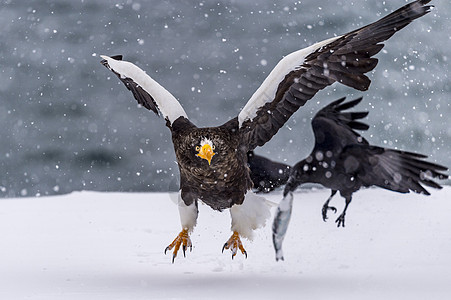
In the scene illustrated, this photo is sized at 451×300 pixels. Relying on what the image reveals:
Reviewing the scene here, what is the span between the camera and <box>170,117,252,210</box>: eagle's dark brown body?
10.4 feet

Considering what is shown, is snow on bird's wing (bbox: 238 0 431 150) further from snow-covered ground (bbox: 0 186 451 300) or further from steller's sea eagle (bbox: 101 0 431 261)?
snow-covered ground (bbox: 0 186 451 300)

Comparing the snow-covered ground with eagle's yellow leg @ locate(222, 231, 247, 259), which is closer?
the snow-covered ground

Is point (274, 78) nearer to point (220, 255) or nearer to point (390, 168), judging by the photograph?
point (390, 168)

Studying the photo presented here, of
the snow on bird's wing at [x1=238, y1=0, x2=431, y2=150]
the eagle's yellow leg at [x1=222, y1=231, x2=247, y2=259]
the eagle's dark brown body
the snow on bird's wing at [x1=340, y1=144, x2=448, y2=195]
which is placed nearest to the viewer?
the snow on bird's wing at [x1=238, y1=0, x2=431, y2=150]

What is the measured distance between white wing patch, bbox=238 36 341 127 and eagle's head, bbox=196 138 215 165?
1.14 feet

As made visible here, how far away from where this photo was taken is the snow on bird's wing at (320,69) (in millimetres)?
2996

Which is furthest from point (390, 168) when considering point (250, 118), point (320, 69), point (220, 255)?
point (220, 255)

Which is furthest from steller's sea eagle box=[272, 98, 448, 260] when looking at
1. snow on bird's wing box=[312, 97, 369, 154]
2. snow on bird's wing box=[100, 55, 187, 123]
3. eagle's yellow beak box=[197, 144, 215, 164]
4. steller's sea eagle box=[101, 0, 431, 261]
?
snow on bird's wing box=[100, 55, 187, 123]

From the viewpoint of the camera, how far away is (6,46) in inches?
290

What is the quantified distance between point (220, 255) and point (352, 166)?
104cm

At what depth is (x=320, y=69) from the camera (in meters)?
3.20

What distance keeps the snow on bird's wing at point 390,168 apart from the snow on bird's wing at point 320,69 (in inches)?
19.2

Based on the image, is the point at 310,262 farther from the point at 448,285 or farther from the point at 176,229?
the point at 176,229

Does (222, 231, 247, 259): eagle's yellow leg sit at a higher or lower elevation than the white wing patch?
lower
